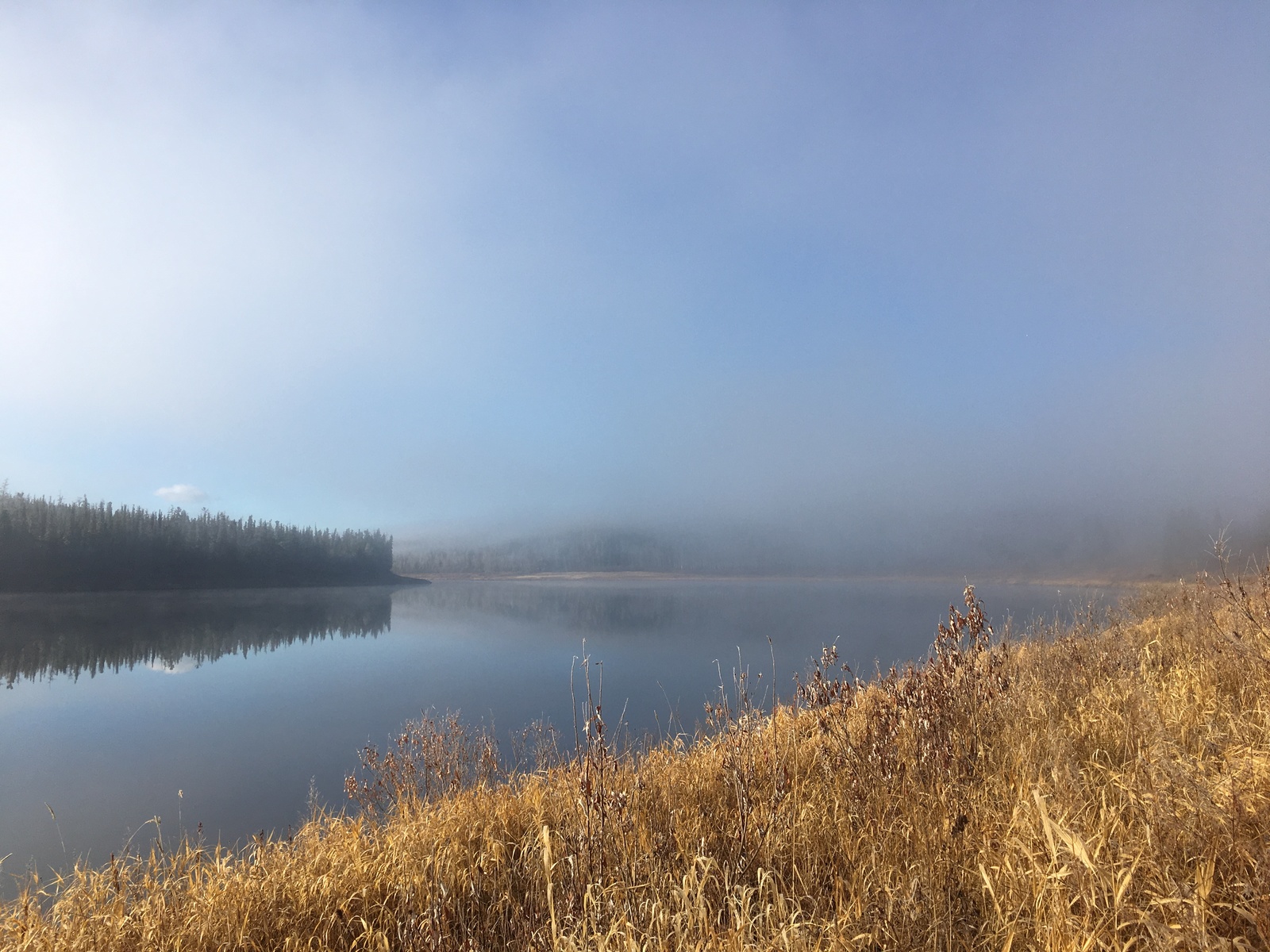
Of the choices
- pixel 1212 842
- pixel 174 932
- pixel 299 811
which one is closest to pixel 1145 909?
pixel 1212 842

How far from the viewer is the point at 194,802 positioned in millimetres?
10773

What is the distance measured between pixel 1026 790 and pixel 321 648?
39.9m

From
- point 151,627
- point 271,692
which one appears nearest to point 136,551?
point 151,627

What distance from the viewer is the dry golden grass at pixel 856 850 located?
2314mm

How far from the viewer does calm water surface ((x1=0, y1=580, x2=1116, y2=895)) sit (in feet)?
35.3

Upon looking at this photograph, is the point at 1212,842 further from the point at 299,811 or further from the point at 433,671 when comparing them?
the point at 433,671

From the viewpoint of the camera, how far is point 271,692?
2245 cm

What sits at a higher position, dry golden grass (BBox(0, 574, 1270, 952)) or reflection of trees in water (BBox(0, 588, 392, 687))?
dry golden grass (BBox(0, 574, 1270, 952))

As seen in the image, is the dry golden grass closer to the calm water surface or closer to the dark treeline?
the calm water surface

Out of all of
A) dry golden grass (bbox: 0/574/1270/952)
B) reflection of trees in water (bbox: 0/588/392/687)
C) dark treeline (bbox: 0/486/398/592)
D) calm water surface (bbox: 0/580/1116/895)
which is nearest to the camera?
dry golden grass (bbox: 0/574/1270/952)

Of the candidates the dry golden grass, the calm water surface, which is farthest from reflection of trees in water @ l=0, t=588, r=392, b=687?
the dry golden grass

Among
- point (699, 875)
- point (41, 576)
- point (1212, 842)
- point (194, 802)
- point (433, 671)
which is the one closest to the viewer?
point (1212, 842)

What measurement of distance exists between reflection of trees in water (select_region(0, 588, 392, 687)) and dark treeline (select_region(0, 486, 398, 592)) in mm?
2583

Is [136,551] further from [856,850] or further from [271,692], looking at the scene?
[856,850]
